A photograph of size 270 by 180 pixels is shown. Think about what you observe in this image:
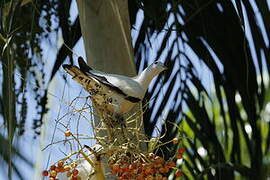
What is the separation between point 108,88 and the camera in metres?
1.58

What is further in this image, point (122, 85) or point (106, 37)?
point (106, 37)

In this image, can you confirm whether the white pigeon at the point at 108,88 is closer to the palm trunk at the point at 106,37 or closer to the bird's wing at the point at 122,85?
the bird's wing at the point at 122,85

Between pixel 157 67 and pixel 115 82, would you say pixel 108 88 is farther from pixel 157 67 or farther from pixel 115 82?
pixel 157 67

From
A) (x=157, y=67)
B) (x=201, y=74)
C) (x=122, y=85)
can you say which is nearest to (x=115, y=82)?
(x=122, y=85)

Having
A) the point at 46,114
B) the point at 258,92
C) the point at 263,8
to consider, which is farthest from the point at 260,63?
the point at 46,114

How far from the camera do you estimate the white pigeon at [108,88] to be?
5.14 feet

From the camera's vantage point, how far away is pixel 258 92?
6.91 ft

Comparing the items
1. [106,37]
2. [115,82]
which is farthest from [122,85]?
[106,37]

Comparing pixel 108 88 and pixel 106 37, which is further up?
pixel 106 37

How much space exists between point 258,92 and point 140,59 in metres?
0.38

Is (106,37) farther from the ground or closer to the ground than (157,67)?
farther from the ground

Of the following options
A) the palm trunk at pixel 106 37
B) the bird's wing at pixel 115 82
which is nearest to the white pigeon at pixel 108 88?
the bird's wing at pixel 115 82

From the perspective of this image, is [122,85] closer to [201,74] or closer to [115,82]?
[115,82]

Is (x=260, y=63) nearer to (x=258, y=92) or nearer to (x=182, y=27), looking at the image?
(x=258, y=92)
